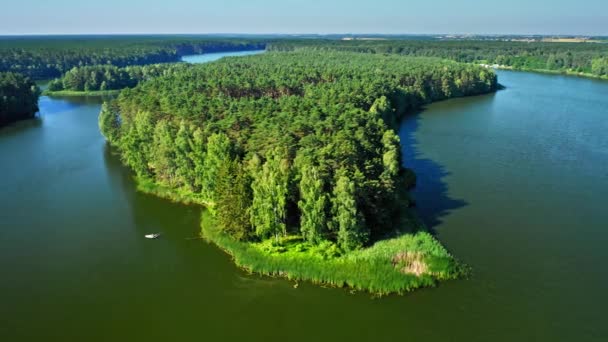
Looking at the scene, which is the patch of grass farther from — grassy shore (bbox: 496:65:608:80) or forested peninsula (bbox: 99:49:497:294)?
grassy shore (bbox: 496:65:608:80)

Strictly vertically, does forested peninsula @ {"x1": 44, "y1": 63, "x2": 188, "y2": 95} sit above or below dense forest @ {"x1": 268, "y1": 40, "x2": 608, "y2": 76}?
below

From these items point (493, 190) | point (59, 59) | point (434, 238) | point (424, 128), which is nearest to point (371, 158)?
point (434, 238)

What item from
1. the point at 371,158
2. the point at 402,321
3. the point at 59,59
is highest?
the point at 59,59

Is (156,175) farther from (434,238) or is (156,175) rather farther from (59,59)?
(59,59)

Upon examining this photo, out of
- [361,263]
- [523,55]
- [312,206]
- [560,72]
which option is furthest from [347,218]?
[523,55]

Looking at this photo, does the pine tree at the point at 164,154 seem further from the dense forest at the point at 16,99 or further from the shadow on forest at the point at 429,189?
the dense forest at the point at 16,99

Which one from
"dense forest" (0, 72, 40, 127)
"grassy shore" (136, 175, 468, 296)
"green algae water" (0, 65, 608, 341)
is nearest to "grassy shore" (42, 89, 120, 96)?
"dense forest" (0, 72, 40, 127)
